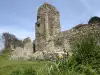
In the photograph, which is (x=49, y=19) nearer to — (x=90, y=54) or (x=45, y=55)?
(x=45, y=55)

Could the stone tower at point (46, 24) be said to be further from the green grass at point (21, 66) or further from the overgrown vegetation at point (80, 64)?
the overgrown vegetation at point (80, 64)

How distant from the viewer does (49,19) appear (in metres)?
30.4

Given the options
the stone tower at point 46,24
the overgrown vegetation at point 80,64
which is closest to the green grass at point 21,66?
the overgrown vegetation at point 80,64

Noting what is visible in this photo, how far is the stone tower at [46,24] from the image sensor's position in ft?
98.4

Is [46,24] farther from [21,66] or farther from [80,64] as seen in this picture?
[80,64]

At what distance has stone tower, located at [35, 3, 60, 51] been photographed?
29984 millimetres

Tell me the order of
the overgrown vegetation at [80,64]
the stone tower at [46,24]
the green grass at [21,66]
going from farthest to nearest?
the stone tower at [46,24], the green grass at [21,66], the overgrown vegetation at [80,64]

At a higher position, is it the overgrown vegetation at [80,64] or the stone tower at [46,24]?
the stone tower at [46,24]

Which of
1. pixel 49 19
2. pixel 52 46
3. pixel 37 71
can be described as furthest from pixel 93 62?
pixel 49 19

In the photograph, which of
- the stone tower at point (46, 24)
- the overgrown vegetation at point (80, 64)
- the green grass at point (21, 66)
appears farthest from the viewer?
the stone tower at point (46, 24)

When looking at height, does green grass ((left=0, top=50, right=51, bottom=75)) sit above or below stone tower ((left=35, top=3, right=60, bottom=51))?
below

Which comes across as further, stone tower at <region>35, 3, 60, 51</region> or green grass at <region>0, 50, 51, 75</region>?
stone tower at <region>35, 3, 60, 51</region>

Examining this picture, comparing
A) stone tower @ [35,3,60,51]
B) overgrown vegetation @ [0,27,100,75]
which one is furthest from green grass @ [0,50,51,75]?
stone tower @ [35,3,60,51]

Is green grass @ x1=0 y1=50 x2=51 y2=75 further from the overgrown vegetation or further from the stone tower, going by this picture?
the stone tower
